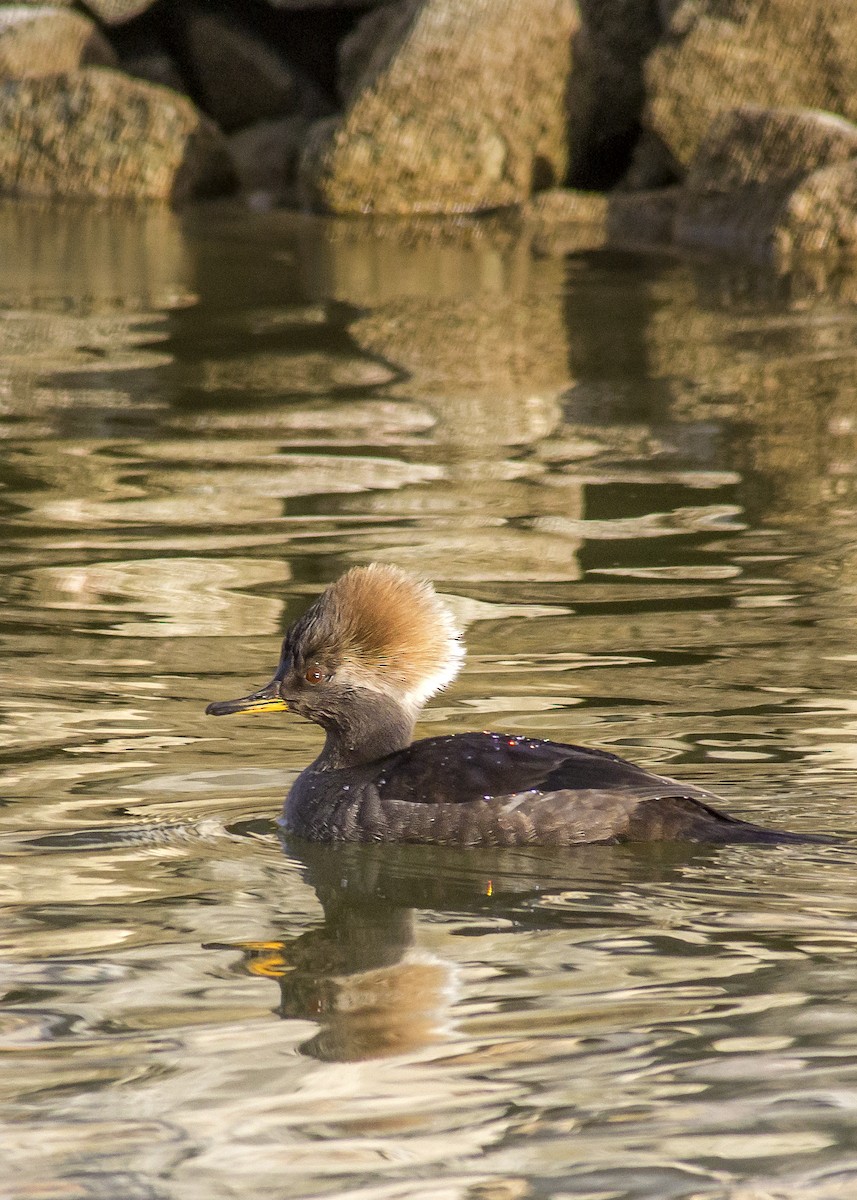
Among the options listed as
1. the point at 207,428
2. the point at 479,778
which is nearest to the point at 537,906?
the point at 479,778

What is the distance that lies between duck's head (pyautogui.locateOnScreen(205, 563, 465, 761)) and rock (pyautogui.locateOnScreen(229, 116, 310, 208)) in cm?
1751

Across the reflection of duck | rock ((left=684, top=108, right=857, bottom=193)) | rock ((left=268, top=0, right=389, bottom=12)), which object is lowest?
the reflection of duck

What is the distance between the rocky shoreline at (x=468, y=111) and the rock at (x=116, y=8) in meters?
0.03

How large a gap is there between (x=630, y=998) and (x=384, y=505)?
467 cm

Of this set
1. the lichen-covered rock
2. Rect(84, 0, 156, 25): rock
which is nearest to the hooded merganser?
the lichen-covered rock

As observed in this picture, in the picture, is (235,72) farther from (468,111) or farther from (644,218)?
(644,218)

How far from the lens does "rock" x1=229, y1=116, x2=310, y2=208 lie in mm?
22266

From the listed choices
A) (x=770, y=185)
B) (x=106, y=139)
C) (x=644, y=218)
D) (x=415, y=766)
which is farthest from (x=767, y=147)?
(x=415, y=766)

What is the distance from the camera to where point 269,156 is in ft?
73.6

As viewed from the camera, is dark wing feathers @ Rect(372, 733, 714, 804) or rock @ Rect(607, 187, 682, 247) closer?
dark wing feathers @ Rect(372, 733, 714, 804)

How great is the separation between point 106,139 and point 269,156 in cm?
202

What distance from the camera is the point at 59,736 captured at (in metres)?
5.66

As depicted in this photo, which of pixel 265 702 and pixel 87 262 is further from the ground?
pixel 87 262

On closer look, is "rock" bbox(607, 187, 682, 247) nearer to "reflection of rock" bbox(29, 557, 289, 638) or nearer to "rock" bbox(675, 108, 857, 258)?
"rock" bbox(675, 108, 857, 258)
